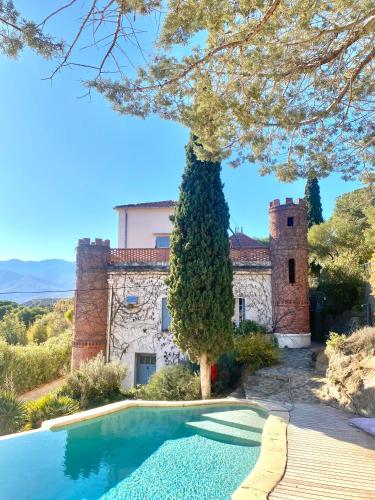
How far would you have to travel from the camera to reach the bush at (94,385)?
14.3 metres

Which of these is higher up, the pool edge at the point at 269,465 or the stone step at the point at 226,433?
the pool edge at the point at 269,465

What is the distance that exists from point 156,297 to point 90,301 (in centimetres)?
360

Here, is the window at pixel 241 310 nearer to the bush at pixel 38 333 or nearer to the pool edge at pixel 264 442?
the pool edge at pixel 264 442

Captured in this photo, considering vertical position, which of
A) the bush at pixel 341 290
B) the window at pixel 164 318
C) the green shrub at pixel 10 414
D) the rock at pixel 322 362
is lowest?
the green shrub at pixel 10 414

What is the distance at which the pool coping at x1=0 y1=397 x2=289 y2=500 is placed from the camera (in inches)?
221

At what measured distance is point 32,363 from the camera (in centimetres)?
2191

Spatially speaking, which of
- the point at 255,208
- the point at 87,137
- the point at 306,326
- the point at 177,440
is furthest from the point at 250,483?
the point at 255,208

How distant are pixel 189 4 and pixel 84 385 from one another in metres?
13.6

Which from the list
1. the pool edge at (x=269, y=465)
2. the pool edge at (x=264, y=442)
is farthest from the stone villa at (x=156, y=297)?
the pool edge at (x=269, y=465)

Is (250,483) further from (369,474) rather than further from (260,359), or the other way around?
(260,359)

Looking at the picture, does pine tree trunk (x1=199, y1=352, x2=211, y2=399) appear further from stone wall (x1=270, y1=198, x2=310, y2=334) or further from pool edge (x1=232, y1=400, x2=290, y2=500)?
stone wall (x1=270, y1=198, x2=310, y2=334)

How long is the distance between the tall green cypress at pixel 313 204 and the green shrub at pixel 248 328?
16.1m

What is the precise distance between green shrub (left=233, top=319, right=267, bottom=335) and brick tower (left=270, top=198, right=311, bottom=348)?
942 millimetres

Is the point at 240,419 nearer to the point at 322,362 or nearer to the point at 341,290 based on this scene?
the point at 322,362
